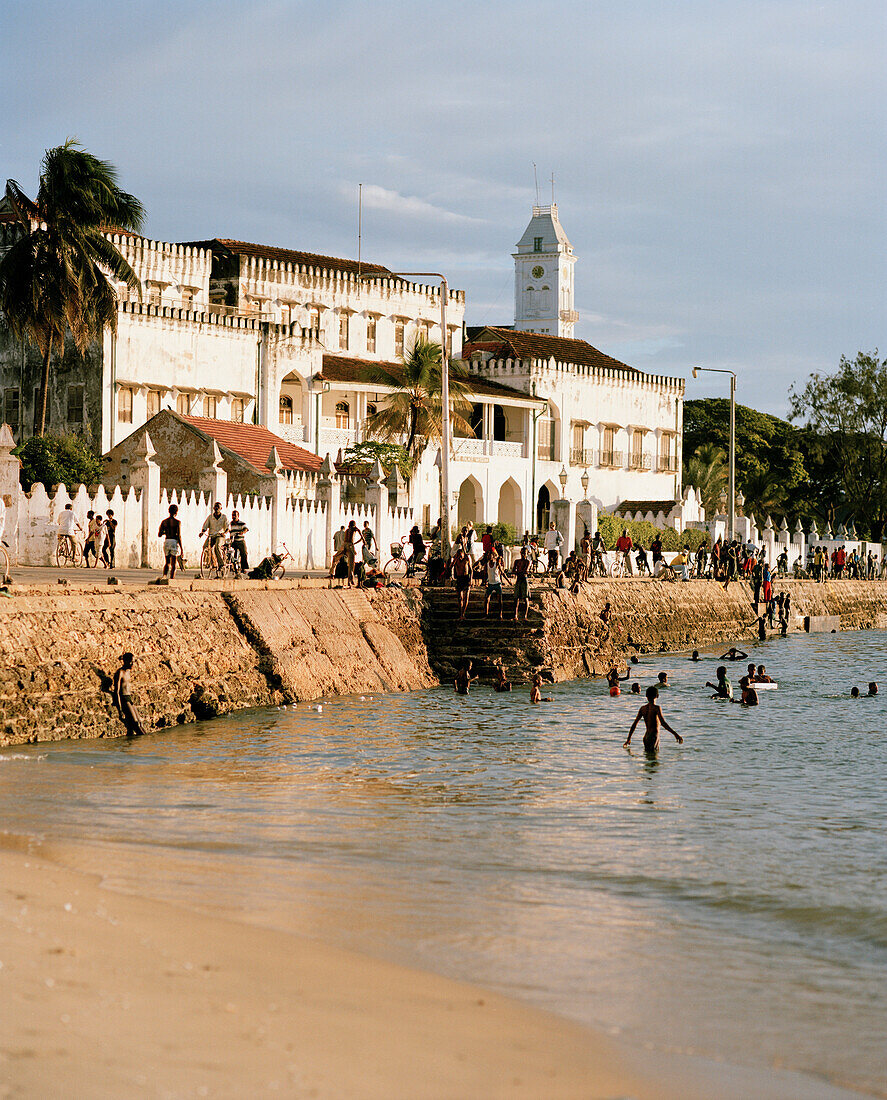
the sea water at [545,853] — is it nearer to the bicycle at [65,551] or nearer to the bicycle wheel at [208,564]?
the bicycle wheel at [208,564]

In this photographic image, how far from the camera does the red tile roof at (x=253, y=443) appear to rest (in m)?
38.8

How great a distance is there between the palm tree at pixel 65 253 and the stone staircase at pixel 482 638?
15027mm

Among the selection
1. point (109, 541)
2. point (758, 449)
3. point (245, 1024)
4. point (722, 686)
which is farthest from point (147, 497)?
point (758, 449)

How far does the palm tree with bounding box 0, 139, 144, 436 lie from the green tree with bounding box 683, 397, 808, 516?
148 ft

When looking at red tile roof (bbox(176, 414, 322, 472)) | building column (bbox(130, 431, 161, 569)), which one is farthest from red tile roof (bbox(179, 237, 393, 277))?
building column (bbox(130, 431, 161, 569))

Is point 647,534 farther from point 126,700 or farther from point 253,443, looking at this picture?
point 126,700

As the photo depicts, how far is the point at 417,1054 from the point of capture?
6.59m

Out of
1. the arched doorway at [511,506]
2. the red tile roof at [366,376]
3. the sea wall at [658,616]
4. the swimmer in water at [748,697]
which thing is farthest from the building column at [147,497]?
the arched doorway at [511,506]

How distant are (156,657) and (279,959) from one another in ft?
37.8

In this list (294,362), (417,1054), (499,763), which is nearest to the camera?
(417,1054)

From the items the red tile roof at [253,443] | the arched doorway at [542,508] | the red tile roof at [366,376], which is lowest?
the arched doorway at [542,508]

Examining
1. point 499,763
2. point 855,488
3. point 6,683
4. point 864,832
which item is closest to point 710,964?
point 864,832

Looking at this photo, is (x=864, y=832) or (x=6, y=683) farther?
(x=6, y=683)

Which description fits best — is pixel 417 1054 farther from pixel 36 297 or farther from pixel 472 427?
pixel 472 427
